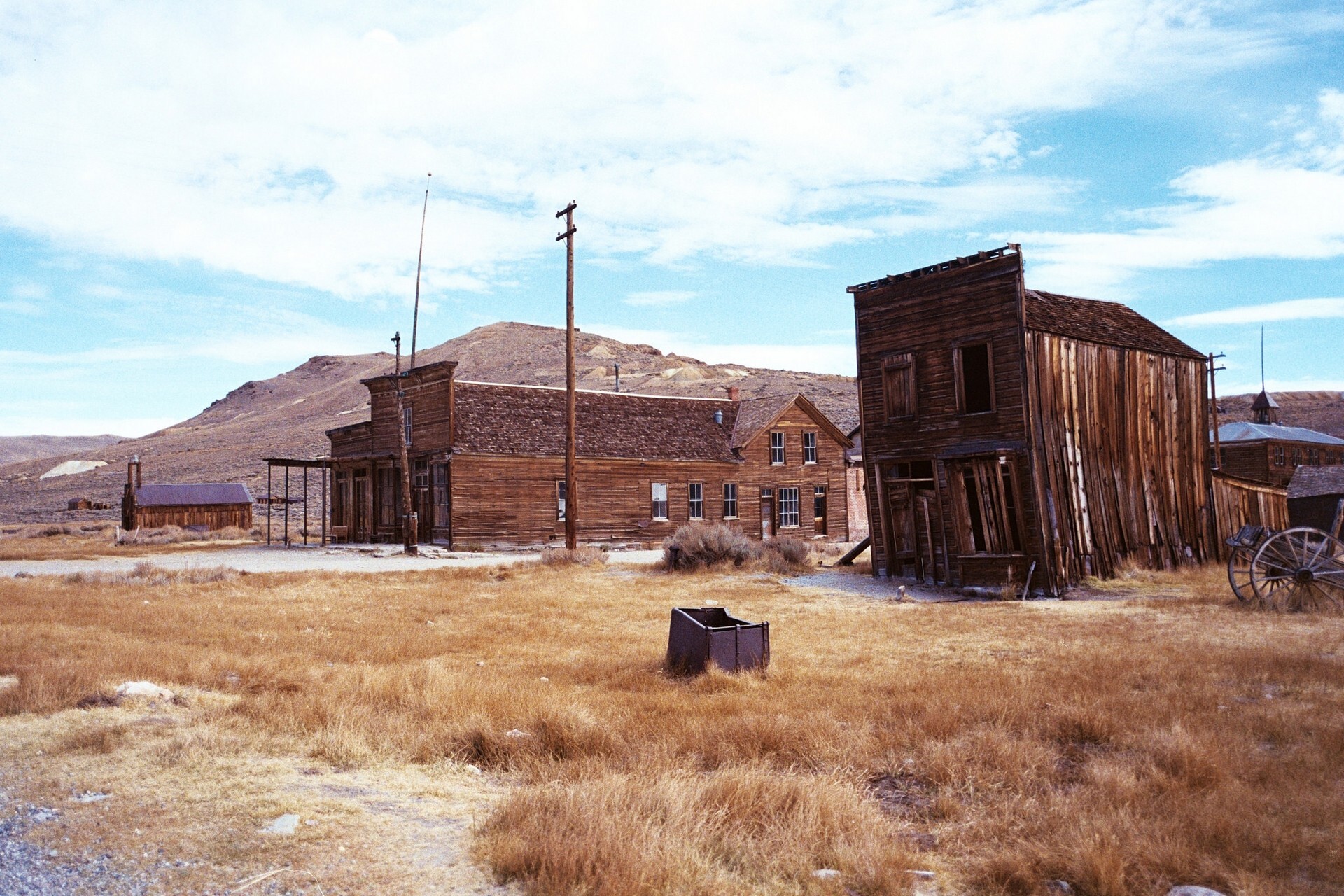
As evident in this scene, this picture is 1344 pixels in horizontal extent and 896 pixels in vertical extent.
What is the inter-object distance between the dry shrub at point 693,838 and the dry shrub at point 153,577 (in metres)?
16.3

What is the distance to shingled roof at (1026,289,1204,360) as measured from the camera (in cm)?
1933

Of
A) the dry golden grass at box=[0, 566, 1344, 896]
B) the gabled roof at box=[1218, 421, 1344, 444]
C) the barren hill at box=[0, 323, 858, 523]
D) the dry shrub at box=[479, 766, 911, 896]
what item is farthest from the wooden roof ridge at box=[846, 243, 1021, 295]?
the barren hill at box=[0, 323, 858, 523]

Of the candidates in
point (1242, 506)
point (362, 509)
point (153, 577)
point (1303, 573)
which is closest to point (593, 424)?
point (362, 509)

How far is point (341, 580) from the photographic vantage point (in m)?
19.7

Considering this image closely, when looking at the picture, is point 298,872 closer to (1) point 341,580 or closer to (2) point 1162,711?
(2) point 1162,711

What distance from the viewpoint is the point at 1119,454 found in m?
20.1

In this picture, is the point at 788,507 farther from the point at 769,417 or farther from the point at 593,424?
the point at 593,424

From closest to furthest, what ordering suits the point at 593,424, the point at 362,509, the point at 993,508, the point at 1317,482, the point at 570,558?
the point at 993,508 < the point at 1317,482 < the point at 570,558 < the point at 593,424 < the point at 362,509

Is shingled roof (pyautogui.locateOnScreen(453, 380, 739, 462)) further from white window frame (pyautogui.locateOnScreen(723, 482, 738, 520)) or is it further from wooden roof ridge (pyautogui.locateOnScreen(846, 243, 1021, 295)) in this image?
wooden roof ridge (pyautogui.locateOnScreen(846, 243, 1021, 295))

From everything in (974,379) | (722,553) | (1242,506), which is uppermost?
(974,379)

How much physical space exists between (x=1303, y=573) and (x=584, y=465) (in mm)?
24230

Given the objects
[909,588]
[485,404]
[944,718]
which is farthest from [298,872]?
[485,404]

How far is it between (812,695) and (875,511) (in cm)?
1341

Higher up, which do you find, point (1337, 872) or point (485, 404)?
point (485, 404)
